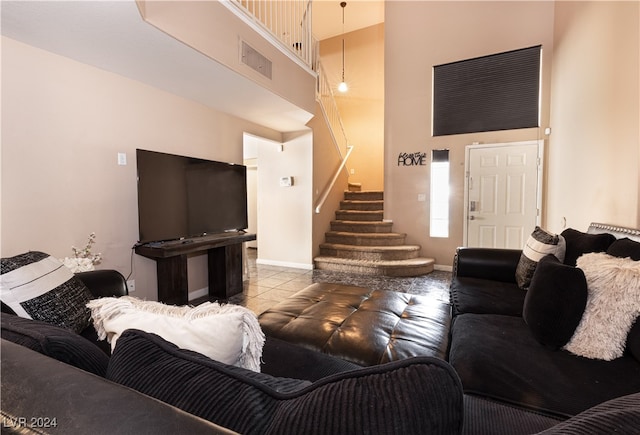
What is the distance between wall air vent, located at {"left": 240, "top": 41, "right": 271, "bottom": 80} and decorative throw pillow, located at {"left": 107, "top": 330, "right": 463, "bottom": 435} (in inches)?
116

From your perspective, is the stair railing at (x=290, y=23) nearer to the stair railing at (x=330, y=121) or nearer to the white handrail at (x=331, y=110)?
the stair railing at (x=330, y=121)

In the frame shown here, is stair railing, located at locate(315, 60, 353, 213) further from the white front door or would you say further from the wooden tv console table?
the white front door

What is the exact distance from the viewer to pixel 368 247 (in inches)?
203

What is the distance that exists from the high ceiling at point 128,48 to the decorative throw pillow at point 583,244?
3.06 meters

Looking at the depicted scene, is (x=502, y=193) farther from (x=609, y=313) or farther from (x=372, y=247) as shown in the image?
(x=609, y=313)

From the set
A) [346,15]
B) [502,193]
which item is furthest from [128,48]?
[346,15]

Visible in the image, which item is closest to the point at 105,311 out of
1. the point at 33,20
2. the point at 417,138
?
the point at 33,20

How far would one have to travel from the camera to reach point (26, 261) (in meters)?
1.35

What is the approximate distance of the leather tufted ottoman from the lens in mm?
1407

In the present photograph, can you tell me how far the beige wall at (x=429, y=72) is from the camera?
4395mm

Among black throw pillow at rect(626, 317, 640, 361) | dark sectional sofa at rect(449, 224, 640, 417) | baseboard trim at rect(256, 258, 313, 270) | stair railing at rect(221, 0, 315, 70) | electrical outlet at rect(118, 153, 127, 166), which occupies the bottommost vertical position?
baseboard trim at rect(256, 258, 313, 270)

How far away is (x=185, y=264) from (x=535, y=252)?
10.5 feet

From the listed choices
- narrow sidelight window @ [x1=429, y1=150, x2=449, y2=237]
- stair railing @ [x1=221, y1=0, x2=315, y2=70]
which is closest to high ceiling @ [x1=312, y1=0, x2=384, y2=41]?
stair railing @ [x1=221, y1=0, x2=315, y2=70]

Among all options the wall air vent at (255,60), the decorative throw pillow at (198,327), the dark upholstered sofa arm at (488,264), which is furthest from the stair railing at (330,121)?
the decorative throw pillow at (198,327)
